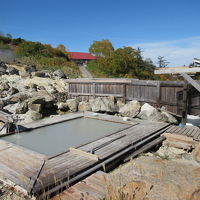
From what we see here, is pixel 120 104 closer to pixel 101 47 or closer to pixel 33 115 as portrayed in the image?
pixel 33 115

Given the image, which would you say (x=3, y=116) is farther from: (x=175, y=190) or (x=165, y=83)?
(x=165, y=83)

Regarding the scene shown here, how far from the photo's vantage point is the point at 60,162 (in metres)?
3.89

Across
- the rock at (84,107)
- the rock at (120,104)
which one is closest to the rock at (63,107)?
the rock at (84,107)

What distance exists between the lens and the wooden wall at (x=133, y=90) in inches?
294

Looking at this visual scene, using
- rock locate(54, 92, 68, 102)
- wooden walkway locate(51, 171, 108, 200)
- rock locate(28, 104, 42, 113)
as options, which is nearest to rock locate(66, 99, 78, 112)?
rock locate(28, 104, 42, 113)

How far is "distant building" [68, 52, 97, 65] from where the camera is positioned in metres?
43.9

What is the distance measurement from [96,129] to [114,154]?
2541 mm

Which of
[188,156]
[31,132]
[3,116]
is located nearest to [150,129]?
[188,156]

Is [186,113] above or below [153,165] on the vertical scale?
above

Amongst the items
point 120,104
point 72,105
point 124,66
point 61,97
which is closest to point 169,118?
point 120,104

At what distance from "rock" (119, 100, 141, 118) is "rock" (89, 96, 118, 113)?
580 mm

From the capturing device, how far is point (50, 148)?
5.25m

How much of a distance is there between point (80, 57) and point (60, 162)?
42.5 meters

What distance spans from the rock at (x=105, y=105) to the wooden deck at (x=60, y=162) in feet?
10.7
